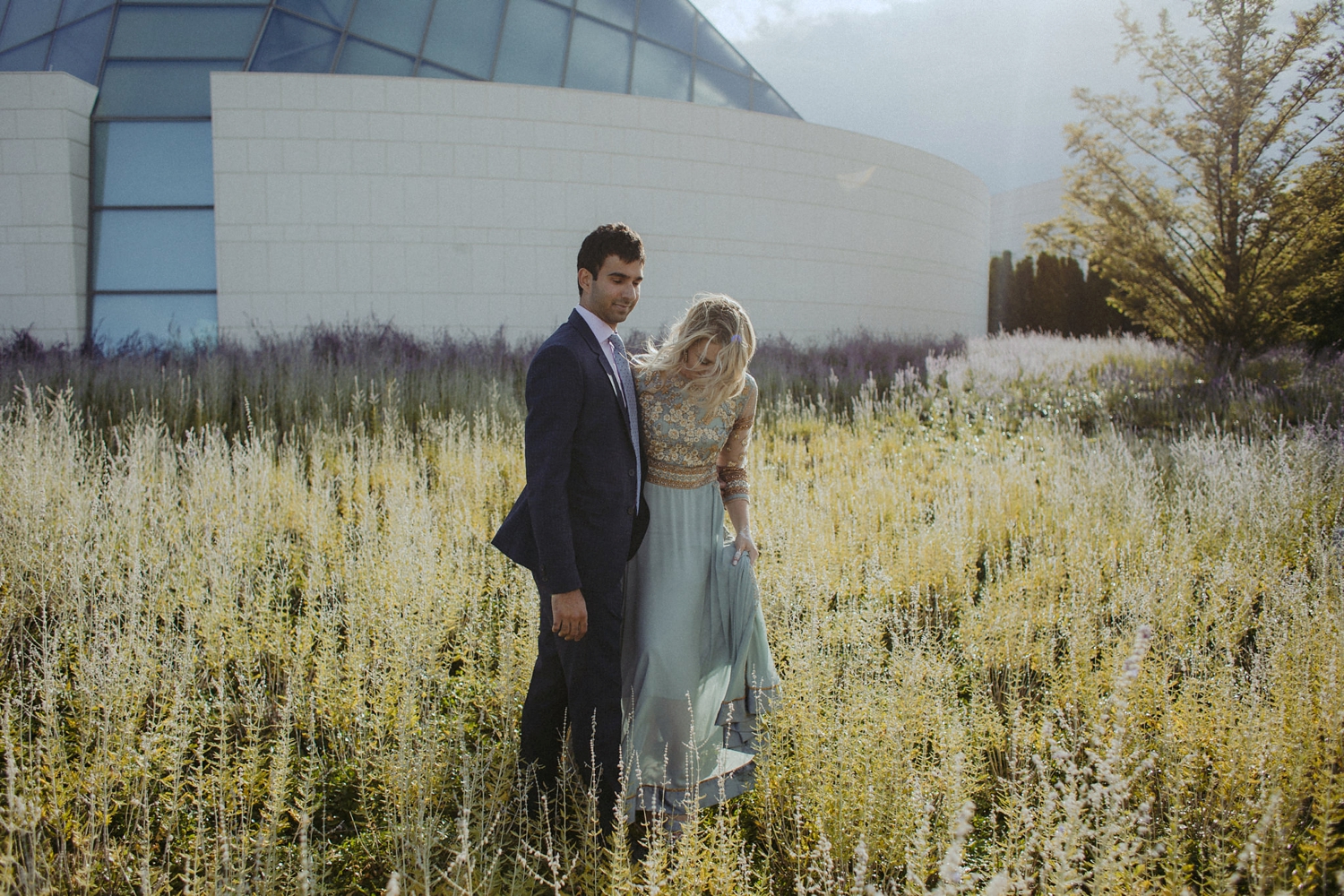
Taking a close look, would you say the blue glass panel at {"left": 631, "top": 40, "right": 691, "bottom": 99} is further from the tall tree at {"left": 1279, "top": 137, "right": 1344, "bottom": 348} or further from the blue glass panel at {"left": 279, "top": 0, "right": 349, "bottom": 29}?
the tall tree at {"left": 1279, "top": 137, "right": 1344, "bottom": 348}

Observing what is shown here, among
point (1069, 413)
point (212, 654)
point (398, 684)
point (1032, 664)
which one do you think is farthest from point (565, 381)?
point (1069, 413)

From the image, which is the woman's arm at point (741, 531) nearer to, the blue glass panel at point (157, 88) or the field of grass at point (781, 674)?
the field of grass at point (781, 674)

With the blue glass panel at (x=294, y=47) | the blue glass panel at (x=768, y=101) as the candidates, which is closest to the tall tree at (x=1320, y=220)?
the blue glass panel at (x=768, y=101)

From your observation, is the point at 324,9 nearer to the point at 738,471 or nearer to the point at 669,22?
the point at 669,22

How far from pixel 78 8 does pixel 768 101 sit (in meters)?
12.9

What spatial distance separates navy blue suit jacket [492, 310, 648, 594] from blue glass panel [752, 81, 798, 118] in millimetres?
14163

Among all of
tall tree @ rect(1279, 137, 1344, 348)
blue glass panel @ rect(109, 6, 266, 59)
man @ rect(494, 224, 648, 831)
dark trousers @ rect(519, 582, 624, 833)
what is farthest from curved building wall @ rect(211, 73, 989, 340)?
dark trousers @ rect(519, 582, 624, 833)

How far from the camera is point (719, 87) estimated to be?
1433 cm

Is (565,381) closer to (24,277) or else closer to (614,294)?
(614,294)

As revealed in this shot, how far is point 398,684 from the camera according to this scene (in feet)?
9.46

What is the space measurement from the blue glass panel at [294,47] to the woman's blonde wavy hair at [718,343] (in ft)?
41.8

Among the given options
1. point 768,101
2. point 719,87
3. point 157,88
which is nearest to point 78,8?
point 157,88

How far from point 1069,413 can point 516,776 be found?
822 cm

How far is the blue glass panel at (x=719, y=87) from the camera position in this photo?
14.1m
